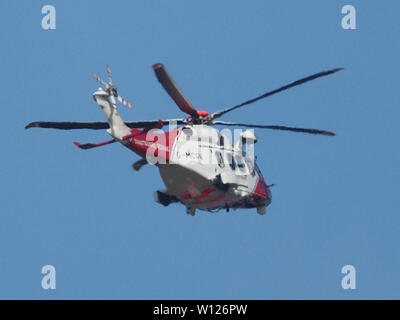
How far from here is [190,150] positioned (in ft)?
96.2

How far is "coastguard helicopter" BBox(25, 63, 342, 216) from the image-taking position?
94.6 feet

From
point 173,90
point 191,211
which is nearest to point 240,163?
point 191,211

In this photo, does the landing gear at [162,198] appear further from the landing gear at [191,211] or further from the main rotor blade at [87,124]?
the main rotor blade at [87,124]

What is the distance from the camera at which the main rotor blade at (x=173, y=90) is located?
26938 millimetres

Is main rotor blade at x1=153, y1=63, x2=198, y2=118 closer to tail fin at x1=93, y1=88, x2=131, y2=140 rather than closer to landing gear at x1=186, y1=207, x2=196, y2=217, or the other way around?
tail fin at x1=93, y1=88, x2=131, y2=140

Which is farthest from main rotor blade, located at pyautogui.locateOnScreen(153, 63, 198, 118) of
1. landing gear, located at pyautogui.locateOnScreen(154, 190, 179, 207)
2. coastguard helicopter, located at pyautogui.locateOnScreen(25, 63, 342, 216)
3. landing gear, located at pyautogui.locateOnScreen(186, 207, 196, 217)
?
landing gear, located at pyautogui.locateOnScreen(186, 207, 196, 217)

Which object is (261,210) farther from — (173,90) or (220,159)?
(173,90)

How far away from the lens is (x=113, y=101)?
94.6ft

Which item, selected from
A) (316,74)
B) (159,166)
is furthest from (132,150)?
(316,74)

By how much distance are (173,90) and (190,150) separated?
6.76 feet

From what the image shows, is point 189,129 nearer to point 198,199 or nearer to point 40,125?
point 198,199

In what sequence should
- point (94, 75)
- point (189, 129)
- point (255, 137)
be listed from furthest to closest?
point (255, 137)
point (189, 129)
point (94, 75)

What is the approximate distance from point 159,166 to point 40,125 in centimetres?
372

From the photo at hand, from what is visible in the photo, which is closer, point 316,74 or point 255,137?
point 316,74
